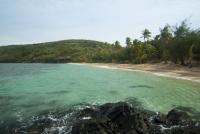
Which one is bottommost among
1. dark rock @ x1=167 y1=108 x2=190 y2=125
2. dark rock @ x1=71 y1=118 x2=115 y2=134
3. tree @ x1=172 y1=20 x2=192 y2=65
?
dark rock @ x1=167 y1=108 x2=190 y2=125

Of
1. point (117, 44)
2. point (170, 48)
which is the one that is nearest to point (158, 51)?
point (170, 48)

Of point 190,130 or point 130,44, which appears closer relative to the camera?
point 190,130

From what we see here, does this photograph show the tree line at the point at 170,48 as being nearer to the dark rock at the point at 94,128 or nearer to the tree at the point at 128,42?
the tree at the point at 128,42

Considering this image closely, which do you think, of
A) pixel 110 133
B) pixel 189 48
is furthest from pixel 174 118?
pixel 189 48

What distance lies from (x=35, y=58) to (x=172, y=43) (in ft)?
455

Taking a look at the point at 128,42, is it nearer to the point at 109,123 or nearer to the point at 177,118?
the point at 177,118

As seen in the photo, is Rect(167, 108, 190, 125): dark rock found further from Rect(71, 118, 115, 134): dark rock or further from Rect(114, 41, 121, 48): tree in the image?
Rect(114, 41, 121, 48): tree

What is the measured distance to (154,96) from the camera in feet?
91.4

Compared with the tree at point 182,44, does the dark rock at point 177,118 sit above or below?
below

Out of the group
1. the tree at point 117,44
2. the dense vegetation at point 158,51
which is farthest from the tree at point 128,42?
the tree at point 117,44

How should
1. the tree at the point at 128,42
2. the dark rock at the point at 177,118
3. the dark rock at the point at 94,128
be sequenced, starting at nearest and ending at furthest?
the dark rock at the point at 94,128
the dark rock at the point at 177,118
the tree at the point at 128,42

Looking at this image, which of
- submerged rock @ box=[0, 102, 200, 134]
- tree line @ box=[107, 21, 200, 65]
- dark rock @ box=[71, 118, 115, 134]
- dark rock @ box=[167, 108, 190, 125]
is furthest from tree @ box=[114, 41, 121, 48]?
dark rock @ box=[71, 118, 115, 134]

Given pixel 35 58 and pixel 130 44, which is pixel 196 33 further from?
pixel 35 58

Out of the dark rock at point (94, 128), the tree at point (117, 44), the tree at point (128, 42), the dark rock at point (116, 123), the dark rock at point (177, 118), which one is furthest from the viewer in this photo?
the tree at point (117, 44)
